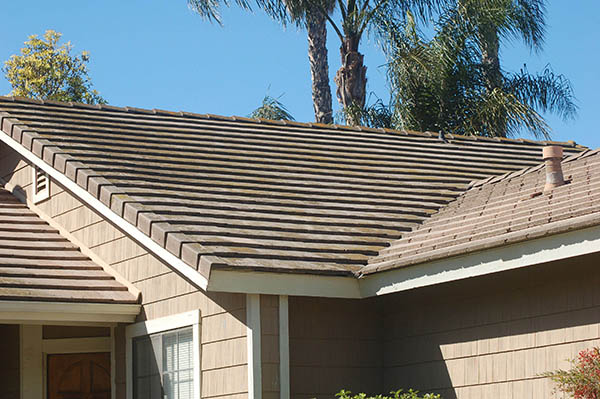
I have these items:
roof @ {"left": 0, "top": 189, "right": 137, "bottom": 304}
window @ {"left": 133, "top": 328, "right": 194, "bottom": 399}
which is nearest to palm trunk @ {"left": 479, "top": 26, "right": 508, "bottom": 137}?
roof @ {"left": 0, "top": 189, "right": 137, "bottom": 304}

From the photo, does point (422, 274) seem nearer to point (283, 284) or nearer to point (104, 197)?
point (283, 284)

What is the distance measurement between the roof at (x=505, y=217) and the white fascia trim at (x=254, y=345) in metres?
1.07

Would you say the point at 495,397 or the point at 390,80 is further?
the point at 390,80

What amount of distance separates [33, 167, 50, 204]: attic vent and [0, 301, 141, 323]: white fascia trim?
2384mm

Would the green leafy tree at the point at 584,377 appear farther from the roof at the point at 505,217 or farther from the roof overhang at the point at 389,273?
the roof at the point at 505,217

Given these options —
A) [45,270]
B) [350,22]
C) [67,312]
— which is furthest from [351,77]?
→ [67,312]

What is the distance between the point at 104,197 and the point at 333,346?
8.48 ft

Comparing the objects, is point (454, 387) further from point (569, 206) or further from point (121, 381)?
point (121, 381)

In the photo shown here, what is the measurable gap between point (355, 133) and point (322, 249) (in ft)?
17.4

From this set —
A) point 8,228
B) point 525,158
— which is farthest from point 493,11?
point 8,228

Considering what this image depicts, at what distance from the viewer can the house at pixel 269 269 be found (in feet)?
26.6

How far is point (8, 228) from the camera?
35.8ft

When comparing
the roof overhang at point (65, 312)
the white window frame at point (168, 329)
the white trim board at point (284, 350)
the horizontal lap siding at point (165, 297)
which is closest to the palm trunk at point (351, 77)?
the horizontal lap siding at point (165, 297)

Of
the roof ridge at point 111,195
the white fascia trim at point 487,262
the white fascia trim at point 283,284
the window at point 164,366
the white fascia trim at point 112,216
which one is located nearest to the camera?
the white fascia trim at point 487,262
